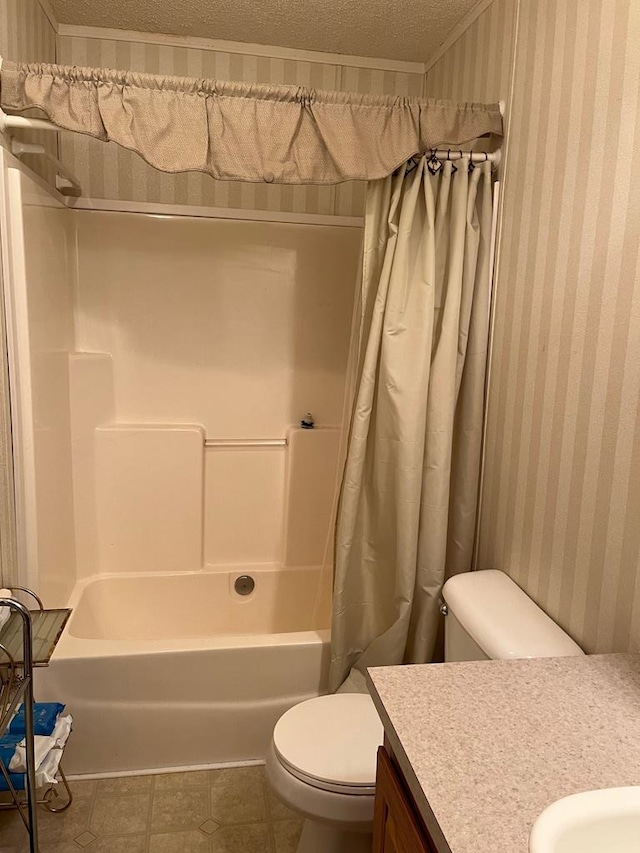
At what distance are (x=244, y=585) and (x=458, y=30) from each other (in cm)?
220

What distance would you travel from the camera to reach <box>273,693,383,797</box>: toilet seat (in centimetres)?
151

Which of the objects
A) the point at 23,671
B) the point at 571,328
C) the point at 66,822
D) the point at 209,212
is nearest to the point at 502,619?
the point at 571,328

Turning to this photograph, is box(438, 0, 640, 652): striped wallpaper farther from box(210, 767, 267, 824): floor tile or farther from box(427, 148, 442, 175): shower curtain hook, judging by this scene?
box(210, 767, 267, 824): floor tile

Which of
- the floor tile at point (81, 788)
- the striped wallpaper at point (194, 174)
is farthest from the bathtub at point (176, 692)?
the striped wallpaper at point (194, 174)

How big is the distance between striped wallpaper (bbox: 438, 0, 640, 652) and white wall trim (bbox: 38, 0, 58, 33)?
1.46 m

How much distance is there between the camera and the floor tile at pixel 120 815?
1900mm

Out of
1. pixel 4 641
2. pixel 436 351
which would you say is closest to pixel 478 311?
pixel 436 351

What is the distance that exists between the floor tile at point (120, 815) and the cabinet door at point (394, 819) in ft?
3.34

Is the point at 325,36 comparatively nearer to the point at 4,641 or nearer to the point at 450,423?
the point at 450,423

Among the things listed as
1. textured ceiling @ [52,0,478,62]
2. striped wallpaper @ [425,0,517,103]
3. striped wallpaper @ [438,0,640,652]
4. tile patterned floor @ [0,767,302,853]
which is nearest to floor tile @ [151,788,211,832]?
tile patterned floor @ [0,767,302,853]

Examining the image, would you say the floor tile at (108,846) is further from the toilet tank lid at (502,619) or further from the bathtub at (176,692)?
the toilet tank lid at (502,619)

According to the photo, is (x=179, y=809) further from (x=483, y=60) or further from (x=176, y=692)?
(x=483, y=60)

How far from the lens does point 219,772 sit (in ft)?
7.03

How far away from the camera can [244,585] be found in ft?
9.32
